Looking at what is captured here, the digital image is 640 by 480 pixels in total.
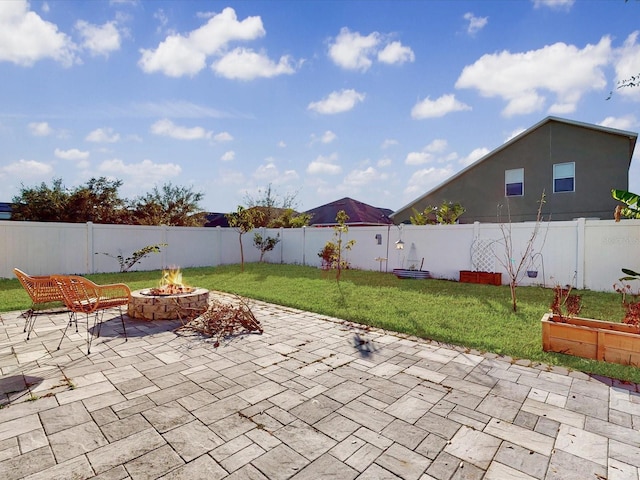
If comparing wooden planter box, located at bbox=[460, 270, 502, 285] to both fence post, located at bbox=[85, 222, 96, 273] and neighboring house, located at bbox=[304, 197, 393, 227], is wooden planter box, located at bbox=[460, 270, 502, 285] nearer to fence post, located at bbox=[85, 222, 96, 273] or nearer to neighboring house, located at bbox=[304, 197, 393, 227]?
neighboring house, located at bbox=[304, 197, 393, 227]

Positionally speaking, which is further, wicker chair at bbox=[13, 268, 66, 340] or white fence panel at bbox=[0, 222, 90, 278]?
white fence panel at bbox=[0, 222, 90, 278]

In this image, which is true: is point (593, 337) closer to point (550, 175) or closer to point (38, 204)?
point (550, 175)

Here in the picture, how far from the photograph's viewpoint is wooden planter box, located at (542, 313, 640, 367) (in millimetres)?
3760

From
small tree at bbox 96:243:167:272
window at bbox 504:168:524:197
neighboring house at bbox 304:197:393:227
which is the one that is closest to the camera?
small tree at bbox 96:243:167:272

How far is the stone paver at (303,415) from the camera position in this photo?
209 cm

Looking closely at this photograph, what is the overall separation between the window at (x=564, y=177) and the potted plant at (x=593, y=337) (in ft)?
35.0

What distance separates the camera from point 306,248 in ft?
48.2

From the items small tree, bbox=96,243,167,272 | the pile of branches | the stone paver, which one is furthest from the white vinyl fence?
the pile of branches

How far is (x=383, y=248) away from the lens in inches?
481

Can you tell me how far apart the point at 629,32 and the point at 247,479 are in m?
9.54

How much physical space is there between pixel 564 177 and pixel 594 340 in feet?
37.9

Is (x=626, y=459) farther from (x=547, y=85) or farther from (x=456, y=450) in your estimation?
(x=547, y=85)

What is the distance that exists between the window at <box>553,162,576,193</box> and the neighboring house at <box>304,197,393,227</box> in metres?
9.46

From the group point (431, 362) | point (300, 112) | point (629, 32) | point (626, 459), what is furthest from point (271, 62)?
point (626, 459)
